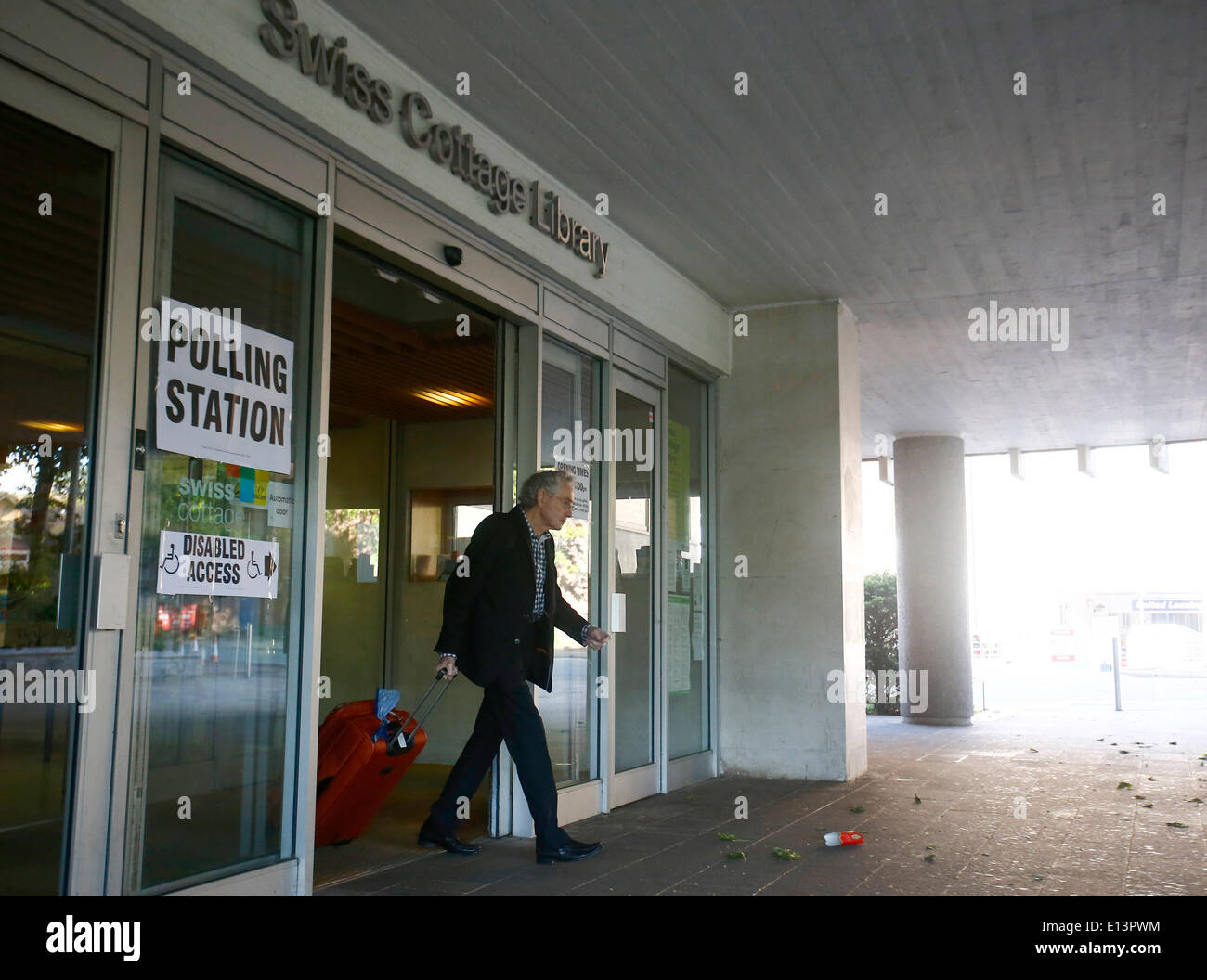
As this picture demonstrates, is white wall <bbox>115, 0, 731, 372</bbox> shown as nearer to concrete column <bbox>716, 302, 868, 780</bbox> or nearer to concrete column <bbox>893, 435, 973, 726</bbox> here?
concrete column <bbox>716, 302, 868, 780</bbox>

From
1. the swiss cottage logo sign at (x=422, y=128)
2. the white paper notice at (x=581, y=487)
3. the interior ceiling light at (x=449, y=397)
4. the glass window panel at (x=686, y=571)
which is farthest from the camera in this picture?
the interior ceiling light at (x=449, y=397)

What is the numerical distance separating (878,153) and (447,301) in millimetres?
2665

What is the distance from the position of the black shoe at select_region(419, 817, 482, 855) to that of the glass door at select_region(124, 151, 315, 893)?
1.19m

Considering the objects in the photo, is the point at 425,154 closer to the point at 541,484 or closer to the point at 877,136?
the point at 541,484

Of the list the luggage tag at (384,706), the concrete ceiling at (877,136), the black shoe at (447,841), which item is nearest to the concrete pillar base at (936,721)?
the concrete ceiling at (877,136)

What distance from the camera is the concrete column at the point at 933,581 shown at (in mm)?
13984

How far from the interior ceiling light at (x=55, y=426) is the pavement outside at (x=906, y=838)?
2.27 m

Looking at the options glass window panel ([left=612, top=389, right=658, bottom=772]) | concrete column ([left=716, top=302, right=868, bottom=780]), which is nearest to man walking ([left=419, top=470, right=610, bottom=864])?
glass window panel ([left=612, top=389, right=658, bottom=772])

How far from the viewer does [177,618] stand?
394 cm

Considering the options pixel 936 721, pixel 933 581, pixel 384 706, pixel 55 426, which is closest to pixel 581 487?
pixel 384 706

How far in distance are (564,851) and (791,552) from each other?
Answer: 13.5ft

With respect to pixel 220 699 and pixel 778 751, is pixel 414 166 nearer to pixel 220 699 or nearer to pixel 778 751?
pixel 220 699

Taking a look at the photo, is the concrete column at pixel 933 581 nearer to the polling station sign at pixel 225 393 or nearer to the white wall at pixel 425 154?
the white wall at pixel 425 154
